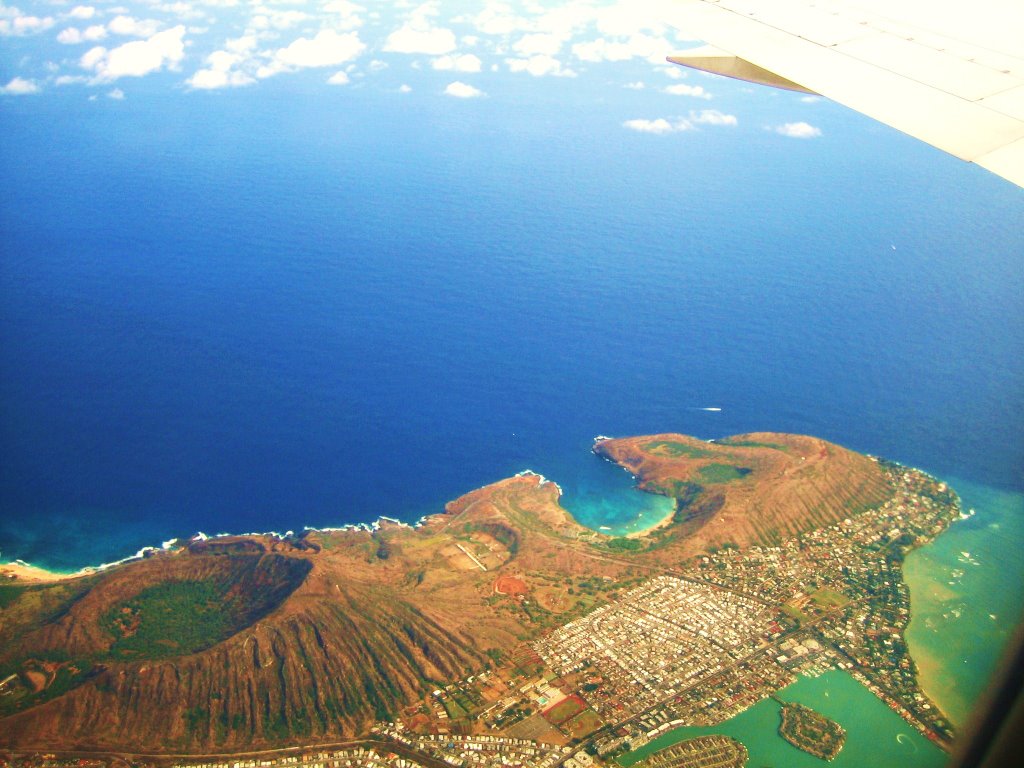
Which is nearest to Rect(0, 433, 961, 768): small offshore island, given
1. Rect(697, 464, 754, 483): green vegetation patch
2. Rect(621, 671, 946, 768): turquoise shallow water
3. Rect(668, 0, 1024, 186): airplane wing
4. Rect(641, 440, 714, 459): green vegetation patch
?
→ Rect(621, 671, 946, 768): turquoise shallow water

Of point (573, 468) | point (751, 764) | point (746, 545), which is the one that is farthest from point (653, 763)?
point (573, 468)

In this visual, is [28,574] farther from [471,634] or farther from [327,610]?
[471,634]

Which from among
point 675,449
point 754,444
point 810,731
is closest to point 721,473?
point 675,449

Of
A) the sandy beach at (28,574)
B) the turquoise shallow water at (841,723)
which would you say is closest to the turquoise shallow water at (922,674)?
the turquoise shallow water at (841,723)

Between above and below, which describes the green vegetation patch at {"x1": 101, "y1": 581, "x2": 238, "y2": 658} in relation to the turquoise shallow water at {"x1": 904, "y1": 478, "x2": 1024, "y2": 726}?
below

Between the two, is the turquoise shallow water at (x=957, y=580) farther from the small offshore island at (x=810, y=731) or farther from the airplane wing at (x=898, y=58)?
the airplane wing at (x=898, y=58)

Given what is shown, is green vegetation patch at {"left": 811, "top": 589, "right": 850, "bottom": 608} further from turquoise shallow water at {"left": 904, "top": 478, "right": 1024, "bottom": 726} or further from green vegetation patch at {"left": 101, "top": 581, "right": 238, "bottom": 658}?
green vegetation patch at {"left": 101, "top": 581, "right": 238, "bottom": 658}

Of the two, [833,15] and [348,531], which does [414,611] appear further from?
[833,15]
